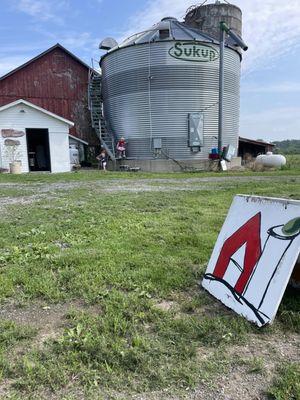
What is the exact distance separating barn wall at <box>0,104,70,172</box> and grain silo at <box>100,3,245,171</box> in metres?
3.68

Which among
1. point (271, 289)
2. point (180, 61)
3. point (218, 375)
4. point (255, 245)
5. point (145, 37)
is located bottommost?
point (218, 375)

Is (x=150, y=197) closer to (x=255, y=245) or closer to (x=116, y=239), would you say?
(x=116, y=239)

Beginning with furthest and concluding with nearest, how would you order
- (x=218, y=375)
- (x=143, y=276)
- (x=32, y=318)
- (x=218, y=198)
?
(x=218, y=198)
(x=143, y=276)
(x=32, y=318)
(x=218, y=375)

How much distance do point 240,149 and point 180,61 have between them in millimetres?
10827

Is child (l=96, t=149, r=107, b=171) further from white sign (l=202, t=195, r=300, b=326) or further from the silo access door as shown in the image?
white sign (l=202, t=195, r=300, b=326)

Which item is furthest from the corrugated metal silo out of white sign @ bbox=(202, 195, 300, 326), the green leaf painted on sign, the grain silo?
the green leaf painted on sign

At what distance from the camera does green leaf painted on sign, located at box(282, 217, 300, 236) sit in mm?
2590

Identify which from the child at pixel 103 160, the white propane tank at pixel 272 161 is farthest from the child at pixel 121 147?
the white propane tank at pixel 272 161

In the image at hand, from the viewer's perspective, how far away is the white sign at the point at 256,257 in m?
2.57

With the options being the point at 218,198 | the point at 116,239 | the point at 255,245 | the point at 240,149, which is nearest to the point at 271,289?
the point at 255,245

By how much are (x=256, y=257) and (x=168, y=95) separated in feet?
60.6

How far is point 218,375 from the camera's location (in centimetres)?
212

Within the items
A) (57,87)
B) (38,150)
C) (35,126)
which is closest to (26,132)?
(35,126)

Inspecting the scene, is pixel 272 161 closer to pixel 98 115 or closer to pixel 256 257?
pixel 98 115
